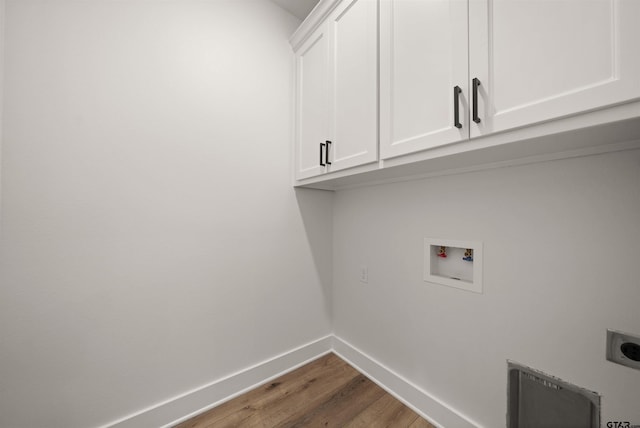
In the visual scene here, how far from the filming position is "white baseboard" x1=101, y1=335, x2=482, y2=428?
1.26 metres

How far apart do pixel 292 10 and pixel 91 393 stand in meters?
2.54

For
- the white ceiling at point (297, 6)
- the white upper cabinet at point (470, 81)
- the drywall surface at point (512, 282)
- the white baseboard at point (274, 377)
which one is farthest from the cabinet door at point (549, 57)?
the white baseboard at point (274, 377)

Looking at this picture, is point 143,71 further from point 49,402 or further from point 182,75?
point 49,402

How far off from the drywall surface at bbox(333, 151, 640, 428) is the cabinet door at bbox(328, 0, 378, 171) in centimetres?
45

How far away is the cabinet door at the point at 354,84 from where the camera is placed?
1206mm

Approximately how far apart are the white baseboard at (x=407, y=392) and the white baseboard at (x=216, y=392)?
0.93ft

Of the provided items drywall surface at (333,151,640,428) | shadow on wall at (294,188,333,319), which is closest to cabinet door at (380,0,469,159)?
drywall surface at (333,151,640,428)

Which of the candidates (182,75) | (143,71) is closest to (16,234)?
(143,71)

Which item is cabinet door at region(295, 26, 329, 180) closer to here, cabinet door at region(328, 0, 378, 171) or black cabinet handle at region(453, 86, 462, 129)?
cabinet door at region(328, 0, 378, 171)

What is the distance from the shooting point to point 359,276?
1.83 meters

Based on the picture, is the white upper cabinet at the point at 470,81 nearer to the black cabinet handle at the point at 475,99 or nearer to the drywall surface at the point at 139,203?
the black cabinet handle at the point at 475,99

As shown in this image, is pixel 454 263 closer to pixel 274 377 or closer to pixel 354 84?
pixel 354 84

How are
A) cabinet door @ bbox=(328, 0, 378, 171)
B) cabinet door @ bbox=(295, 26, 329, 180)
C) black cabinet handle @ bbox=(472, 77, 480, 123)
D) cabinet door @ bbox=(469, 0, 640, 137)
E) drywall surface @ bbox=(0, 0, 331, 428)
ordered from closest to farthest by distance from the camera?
cabinet door @ bbox=(469, 0, 640, 137), black cabinet handle @ bbox=(472, 77, 480, 123), drywall surface @ bbox=(0, 0, 331, 428), cabinet door @ bbox=(328, 0, 378, 171), cabinet door @ bbox=(295, 26, 329, 180)

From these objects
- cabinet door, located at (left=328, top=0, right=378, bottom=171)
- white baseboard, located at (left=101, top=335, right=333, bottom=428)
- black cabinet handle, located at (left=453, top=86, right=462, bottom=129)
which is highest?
cabinet door, located at (left=328, top=0, right=378, bottom=171)
